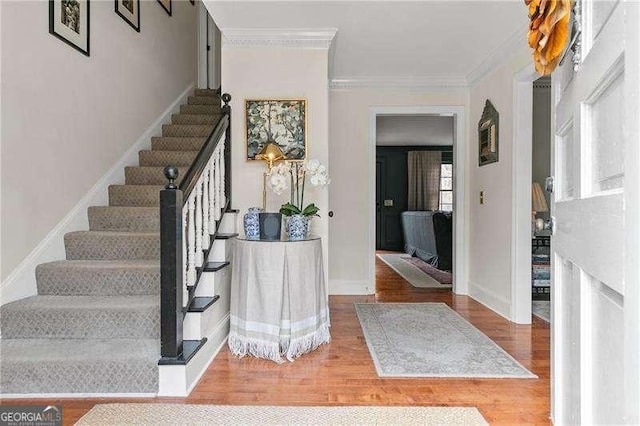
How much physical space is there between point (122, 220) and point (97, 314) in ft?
3.21

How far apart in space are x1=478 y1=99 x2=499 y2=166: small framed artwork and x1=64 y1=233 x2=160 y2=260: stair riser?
304cm

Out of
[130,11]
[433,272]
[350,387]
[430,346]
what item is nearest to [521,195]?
[430,346]

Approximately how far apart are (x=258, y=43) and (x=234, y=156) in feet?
3.09

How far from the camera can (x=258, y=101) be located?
3.11m

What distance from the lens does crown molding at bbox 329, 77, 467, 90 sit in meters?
4.16

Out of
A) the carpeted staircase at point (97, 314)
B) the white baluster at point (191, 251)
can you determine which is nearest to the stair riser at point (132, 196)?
the carpeted staircase at point (97, 314)

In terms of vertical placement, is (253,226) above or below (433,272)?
above

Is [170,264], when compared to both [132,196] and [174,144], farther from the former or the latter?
[174,144]

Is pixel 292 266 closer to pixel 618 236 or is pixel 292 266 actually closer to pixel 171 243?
pixel 171 243

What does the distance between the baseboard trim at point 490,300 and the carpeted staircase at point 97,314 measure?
2812 millimetres

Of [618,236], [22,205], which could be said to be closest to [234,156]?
[22,205]

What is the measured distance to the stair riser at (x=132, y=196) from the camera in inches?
125

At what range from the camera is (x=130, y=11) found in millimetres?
3572

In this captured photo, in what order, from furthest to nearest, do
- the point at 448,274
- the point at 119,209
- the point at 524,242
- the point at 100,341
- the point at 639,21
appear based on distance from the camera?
the point at 448,274, the point at 524,242, the point at 119,209, the point at 100,341, the point at 639,21
